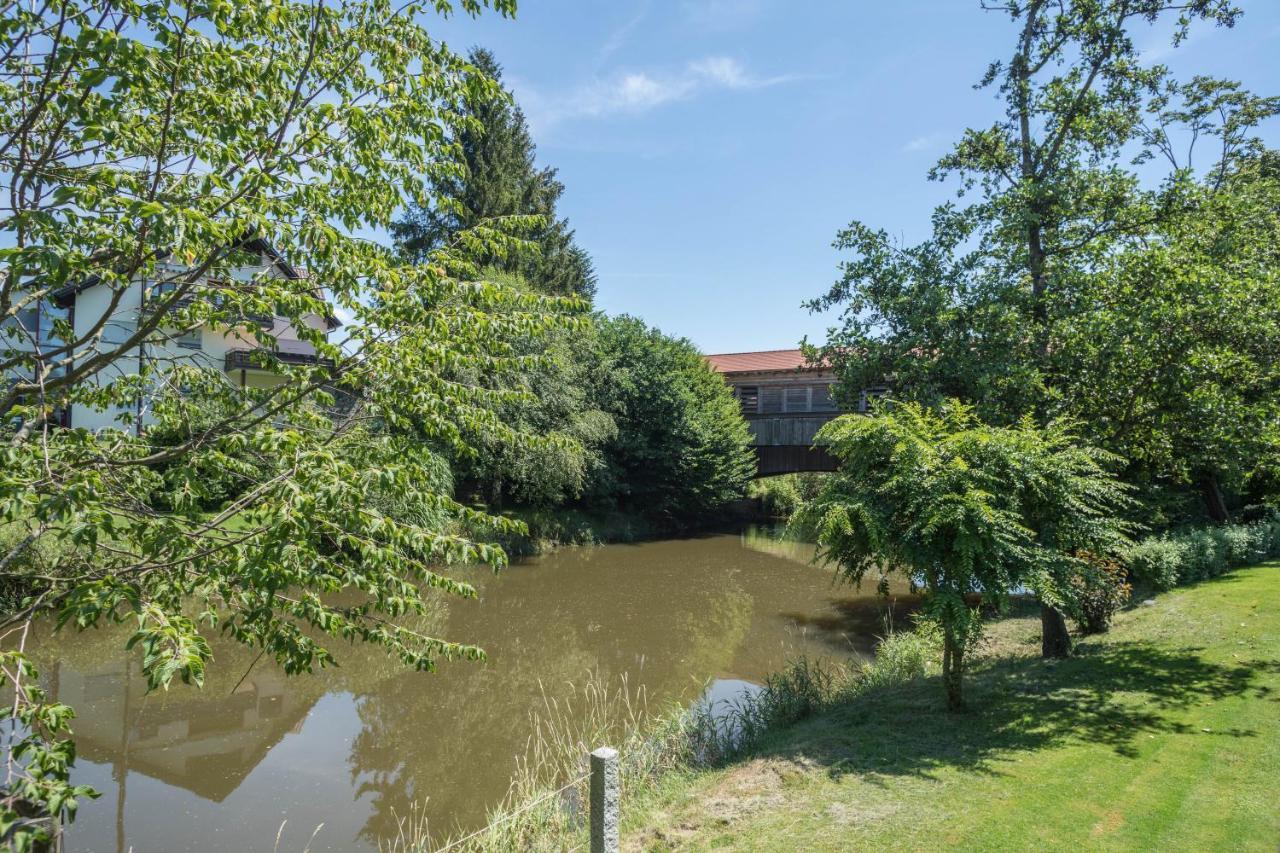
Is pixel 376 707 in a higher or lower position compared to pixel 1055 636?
A: lower

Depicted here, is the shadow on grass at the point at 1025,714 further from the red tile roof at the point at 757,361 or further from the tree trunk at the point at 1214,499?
the red tile roof at the point at 757,361

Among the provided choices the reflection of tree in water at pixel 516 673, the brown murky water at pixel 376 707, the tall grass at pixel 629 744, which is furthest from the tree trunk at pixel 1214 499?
the reflection of tree in water at pixel 516 673

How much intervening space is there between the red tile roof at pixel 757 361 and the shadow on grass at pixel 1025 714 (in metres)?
24.9

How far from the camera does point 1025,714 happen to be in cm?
746

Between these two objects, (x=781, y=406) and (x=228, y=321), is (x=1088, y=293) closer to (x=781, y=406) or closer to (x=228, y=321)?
(x=228, y=321)

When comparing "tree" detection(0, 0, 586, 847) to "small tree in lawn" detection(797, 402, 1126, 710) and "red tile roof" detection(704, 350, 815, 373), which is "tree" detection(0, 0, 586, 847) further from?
"red tile roof" detection(704, 350, 815, 373)

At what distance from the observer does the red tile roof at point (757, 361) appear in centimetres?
3409

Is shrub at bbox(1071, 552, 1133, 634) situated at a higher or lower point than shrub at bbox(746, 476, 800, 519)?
lower

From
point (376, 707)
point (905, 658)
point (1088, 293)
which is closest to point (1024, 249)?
point (1088, 293)

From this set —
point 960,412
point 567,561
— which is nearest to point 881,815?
point 960,412

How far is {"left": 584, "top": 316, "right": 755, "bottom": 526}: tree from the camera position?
2780 centimetres

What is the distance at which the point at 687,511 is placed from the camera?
3131 cm

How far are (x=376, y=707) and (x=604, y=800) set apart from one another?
6910 mm

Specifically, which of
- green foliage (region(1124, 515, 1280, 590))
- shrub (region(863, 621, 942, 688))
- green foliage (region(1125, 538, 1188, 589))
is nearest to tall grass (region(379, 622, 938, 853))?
shrub (region(863, 621, 942, 688))
